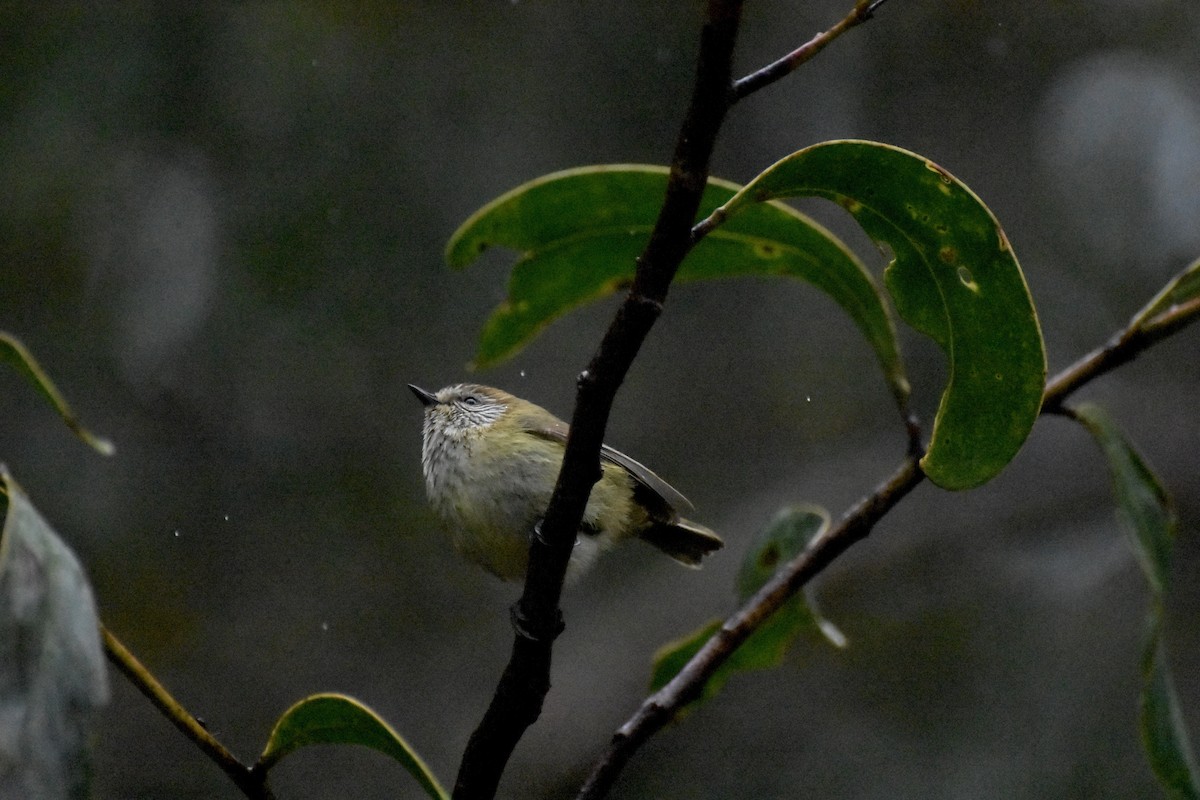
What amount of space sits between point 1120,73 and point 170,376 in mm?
5088

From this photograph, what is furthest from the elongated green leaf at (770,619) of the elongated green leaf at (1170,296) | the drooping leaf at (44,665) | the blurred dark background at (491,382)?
the blurred dark background at (491,382)

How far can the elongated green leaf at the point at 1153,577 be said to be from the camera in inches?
73.6

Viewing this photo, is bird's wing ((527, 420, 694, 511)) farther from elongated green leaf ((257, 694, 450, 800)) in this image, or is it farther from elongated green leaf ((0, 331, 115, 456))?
elongated green leaf ((0, 331, 115, 456))

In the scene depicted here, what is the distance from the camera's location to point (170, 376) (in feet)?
18.1

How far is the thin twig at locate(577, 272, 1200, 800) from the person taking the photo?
180 cm

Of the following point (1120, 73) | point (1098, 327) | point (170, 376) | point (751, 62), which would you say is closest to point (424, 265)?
point (170, 376)

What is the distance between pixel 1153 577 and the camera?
1.91 m

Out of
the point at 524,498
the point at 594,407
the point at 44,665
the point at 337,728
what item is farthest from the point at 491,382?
the point at 44,665

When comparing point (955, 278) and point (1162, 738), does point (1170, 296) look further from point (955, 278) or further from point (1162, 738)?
point (1162, 738)

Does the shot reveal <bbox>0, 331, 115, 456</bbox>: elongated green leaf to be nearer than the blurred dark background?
Yes

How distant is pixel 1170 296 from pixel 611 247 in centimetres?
89

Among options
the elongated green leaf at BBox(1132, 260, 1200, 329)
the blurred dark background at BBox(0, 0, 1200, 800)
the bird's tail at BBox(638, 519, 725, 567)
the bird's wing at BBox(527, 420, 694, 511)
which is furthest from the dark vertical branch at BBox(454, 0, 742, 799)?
the blurred dark background at BBox(0, 0, 1200, 800)

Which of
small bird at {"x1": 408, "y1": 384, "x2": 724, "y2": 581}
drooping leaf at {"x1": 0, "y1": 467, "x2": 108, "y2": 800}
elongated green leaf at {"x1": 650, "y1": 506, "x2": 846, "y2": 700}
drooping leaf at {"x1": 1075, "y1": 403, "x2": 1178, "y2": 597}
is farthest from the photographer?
small bird at {"x1": 408, "y1": 384, "x2": 724, "y2": 581}

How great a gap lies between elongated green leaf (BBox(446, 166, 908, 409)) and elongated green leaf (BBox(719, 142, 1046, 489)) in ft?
1.20
